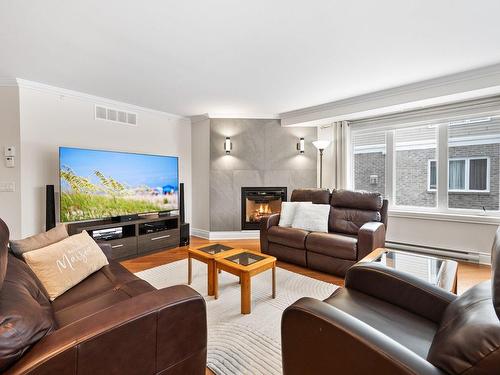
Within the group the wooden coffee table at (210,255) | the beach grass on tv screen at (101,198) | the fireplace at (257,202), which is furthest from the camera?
the fireplace at (257,202)

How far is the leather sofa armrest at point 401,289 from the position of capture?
129cm

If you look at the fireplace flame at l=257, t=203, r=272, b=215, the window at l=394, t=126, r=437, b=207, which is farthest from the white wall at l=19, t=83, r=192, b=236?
the window at l=394, t=126, r=437, b=207

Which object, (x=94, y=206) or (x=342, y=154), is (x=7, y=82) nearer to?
(x=94, y=206)

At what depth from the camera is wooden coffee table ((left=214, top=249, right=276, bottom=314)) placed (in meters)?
2.10

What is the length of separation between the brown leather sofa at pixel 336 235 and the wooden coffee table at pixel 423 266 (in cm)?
37

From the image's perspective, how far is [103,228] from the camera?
3338 millimetres

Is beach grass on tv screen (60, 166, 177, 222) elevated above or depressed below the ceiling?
below

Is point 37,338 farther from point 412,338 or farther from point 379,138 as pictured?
point 379,138

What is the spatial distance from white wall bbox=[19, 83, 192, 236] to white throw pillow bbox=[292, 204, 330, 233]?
2836 millimetres

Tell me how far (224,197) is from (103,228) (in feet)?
6.74

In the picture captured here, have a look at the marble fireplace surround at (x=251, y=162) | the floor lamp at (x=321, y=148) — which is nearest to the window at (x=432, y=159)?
the floor lamp at (x=321, y=148)

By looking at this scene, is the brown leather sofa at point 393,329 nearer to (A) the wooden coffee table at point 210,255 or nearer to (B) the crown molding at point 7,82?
(A) the wooden coffee table at point 210,255

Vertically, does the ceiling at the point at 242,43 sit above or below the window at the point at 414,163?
above

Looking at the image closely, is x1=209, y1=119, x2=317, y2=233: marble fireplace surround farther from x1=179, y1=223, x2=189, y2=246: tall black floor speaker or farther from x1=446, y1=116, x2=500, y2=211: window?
Result: x1=446, y1=116, x2=500, y2=211: window
